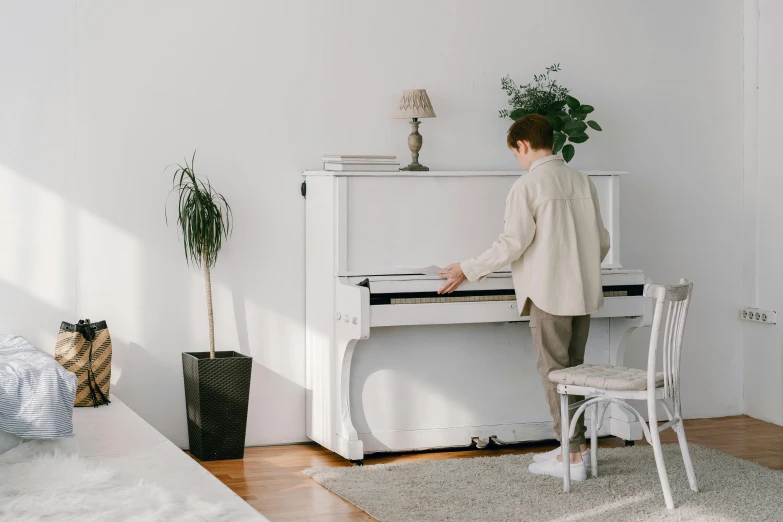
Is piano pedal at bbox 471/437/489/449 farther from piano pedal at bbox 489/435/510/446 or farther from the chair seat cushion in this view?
the chair seat cushion

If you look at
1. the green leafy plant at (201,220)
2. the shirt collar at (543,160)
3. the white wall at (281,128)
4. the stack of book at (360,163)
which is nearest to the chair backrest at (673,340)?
the shirt collar at (543,160)

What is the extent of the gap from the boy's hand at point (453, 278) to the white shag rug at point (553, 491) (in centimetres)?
76

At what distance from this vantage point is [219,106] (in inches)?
175

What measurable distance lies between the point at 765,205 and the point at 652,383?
217 cm

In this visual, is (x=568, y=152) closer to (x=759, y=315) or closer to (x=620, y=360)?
(x=620, y=360)

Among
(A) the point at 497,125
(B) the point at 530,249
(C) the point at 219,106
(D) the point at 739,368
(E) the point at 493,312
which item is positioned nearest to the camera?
(B) the point at 530,249

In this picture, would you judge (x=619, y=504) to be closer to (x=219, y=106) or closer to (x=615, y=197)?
(x=615, y=197)

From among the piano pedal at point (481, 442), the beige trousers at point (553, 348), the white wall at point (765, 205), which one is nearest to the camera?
the beige trousers at point (553, 348)

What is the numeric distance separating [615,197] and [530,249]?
95 centimetres

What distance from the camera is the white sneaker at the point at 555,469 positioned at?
3.86 m

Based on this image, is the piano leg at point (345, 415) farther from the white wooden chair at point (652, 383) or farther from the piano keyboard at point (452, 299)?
the white wooden chair at point (652, 383)

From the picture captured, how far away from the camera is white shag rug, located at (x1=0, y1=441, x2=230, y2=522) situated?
258cm

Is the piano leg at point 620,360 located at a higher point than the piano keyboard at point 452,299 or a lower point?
lower

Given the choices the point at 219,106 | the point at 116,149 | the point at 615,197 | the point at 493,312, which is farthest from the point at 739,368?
the point at 116,149
